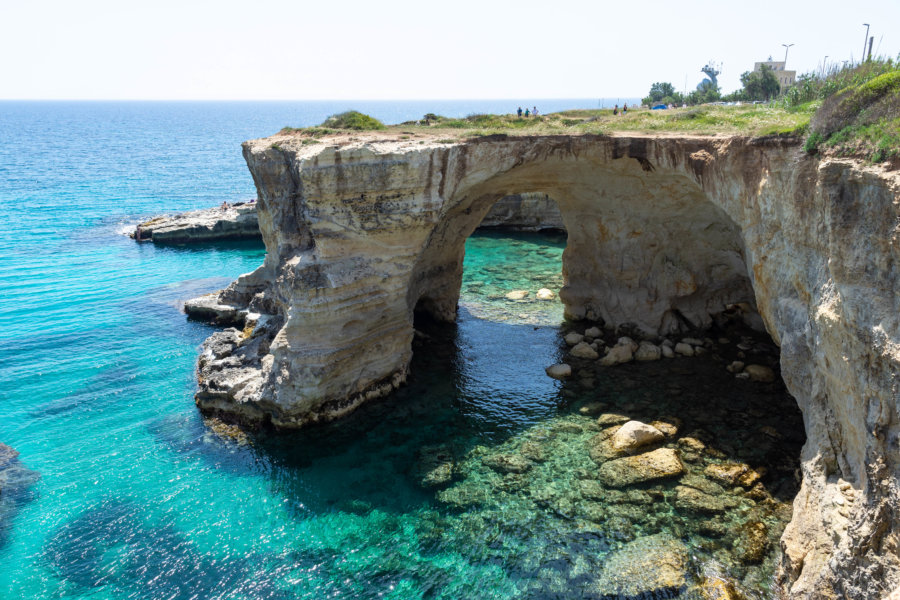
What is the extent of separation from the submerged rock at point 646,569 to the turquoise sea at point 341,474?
11.8 inches

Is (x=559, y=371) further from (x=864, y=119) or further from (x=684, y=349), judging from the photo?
(x=864, y=119)

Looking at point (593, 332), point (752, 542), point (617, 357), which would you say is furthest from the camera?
point (593, 332)

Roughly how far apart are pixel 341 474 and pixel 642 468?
9406 mm

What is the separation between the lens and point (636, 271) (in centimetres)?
2770

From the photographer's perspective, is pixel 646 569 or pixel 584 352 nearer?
pixel 646 569

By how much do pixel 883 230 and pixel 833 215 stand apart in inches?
66.0

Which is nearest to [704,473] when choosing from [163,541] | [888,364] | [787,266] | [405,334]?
[787,266]

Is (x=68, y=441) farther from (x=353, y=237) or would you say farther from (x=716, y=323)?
(x=716, y=323)

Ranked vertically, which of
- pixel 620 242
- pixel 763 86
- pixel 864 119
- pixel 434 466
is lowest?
pixel 434 466

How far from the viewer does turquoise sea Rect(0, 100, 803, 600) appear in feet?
50.4

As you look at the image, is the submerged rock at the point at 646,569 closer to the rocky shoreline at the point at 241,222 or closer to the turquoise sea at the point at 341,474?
the turquoise sea at the point at 341,474

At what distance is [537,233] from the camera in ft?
167

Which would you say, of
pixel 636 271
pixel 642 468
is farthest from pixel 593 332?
pixel 642 468

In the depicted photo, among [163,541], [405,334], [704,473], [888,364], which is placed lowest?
[163,541]
